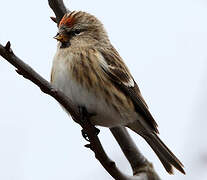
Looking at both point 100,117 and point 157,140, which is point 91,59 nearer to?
point 100,117

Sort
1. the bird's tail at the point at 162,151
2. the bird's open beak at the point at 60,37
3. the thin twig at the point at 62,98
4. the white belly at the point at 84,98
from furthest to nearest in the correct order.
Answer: the bird's tail at the point at 162,151, the bird's open beak at the point at 60,37, the white belly at the point at 84,98, the thin twig at the point at 62,98

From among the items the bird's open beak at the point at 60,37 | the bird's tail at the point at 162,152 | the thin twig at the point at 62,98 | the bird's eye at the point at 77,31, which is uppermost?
the bird's eye at the point at 77,31

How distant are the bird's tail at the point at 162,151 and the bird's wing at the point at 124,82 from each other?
129 mm

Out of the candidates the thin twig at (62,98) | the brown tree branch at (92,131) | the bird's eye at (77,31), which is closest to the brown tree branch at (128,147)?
the brown tree branch at (92,131)

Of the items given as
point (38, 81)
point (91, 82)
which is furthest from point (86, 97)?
point (38, 81)

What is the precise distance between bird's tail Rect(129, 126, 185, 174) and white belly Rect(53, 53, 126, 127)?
0.40m

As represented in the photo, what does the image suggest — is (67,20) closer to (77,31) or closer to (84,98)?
(77,31)

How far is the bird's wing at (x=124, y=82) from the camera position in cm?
420

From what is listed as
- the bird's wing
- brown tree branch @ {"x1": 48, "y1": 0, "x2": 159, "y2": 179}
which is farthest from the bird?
brown tree branch @ {"x1": 48, "y1": 0, "x2": 159, "y2": 179}

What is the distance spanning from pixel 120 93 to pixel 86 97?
46cm

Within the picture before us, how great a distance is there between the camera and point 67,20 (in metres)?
4.29

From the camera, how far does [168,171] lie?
437cm

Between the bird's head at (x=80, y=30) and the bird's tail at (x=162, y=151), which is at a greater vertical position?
the bird's head at (x=80, y=30)

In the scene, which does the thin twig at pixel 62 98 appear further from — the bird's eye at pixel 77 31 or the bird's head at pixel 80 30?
the bird's eye at pixel 77 31
